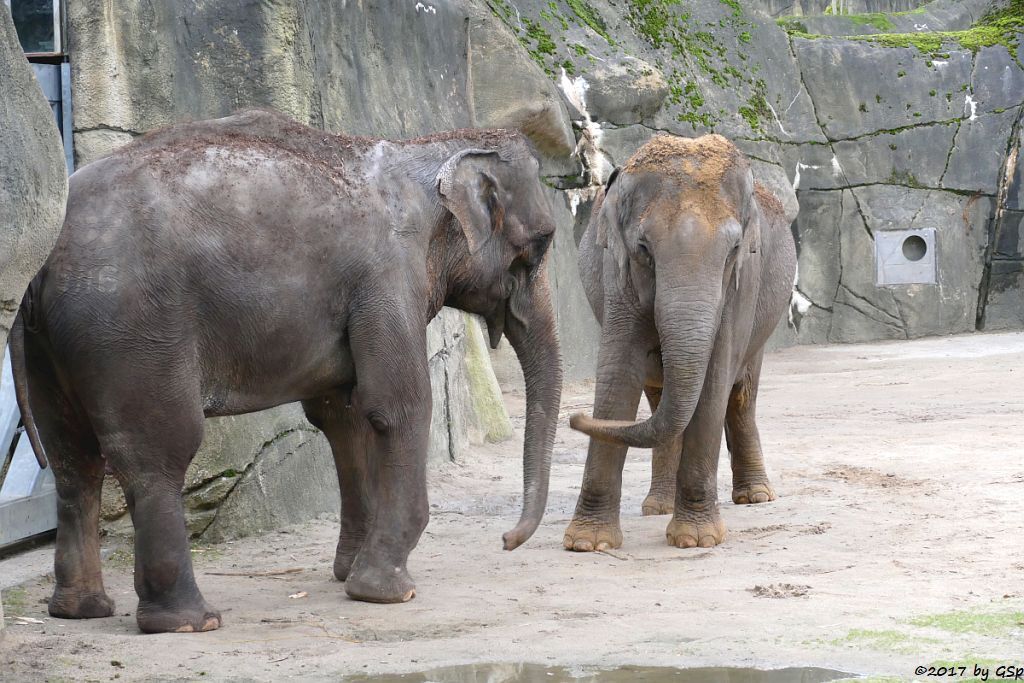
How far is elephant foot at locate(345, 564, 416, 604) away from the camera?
4.78m

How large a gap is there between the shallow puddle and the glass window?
3.70 meters

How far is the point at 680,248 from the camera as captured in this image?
526cm

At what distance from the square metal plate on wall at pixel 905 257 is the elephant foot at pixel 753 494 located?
1015 centimetres

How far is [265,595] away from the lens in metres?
5.07

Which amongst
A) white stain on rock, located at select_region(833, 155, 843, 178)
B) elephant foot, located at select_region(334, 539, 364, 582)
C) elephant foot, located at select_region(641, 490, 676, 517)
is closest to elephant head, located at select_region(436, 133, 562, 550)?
elephant foot, located at select_region(334, 539, 364, 582)

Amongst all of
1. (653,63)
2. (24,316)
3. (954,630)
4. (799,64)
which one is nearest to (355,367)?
(24,316)

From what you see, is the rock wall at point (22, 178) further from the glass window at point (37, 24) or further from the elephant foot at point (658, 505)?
the elephant foot at point (658, 505)

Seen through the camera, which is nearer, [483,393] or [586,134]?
[483,393]

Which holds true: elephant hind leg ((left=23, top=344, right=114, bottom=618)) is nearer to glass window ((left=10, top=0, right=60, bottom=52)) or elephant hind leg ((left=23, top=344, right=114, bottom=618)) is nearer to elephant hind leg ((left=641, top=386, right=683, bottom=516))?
glass window ((left=10, top=0, right=60, bottom=52))

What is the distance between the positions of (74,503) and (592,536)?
220cm

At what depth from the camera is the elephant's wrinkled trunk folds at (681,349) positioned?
5.23 m

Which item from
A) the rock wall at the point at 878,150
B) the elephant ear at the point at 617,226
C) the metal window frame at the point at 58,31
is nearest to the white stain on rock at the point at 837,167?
the rock wall at the point at 878,150

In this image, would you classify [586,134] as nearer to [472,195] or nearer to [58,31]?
[58,31]

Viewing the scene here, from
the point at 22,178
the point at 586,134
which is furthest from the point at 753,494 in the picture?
the point at 586,134
